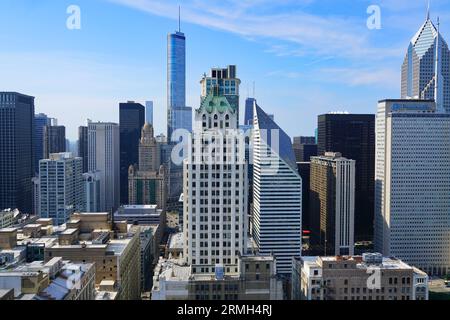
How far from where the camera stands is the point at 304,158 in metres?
24.6

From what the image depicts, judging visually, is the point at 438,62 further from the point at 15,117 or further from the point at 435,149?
the point at 15,117

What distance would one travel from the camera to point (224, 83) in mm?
9656

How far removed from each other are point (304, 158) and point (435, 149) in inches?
320

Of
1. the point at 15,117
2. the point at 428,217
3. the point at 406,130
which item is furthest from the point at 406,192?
the point at 15,117

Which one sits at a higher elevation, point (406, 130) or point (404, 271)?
point (406, 130)

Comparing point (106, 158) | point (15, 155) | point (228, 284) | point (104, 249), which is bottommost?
point (104, 249)

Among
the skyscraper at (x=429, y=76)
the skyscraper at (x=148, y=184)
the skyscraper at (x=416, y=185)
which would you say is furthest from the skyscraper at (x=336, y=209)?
the skyscraper at (x=148, y=184)

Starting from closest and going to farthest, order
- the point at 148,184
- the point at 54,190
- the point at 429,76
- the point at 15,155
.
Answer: the point at 54,190, the point at 15,155, the point at 429,76, the point at 148,184

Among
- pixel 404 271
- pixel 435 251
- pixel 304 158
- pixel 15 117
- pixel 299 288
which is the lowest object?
pixel 435 251

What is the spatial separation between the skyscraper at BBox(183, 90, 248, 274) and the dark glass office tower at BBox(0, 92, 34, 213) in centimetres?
1352

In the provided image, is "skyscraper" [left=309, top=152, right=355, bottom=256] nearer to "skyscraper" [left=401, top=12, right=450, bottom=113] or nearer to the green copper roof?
"skyscraper" [left=401, top=12, right=450, bottom=113]

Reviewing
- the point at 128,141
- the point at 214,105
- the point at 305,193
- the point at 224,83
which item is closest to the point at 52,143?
the point at 128,141

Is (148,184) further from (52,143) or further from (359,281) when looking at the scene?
(359,281)

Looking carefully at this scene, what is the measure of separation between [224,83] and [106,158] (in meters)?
16.9
